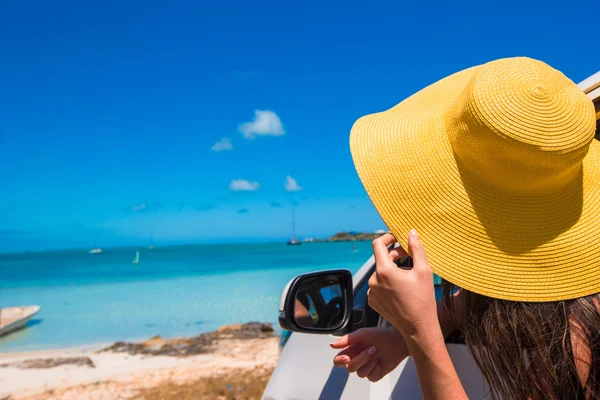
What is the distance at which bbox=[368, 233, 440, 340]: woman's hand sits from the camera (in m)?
1.00

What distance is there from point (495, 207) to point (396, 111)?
0.39m

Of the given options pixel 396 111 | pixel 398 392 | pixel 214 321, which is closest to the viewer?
pixel 396 111

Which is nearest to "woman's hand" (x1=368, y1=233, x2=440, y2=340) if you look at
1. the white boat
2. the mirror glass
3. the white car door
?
the white car door

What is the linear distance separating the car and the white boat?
18.1 meters

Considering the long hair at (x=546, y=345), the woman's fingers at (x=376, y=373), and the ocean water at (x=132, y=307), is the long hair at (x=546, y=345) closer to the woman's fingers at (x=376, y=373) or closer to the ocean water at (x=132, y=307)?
the woman's fingers at (x=376, y=373)

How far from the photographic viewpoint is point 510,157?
3.31ft

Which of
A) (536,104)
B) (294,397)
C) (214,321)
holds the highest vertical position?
(536,104)

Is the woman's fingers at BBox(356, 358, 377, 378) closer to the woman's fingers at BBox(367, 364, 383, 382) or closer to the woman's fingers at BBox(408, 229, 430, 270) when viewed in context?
the woman's fingers at BBox(367, 364, 383, 382)

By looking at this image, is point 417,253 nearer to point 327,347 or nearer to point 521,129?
point 521,129

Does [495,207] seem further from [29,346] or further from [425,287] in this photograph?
[29,346]

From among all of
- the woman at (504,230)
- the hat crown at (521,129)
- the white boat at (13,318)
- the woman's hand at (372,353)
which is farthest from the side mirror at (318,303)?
the white boat at (13,318)

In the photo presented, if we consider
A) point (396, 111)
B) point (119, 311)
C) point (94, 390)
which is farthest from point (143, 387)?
point (119, 311)

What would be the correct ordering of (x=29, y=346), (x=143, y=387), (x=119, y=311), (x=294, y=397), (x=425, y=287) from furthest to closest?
(x=119, y=311)
(x=29, y=346)
(x=143, y=387)
(x=294, y=397)
(x=425, y=287)

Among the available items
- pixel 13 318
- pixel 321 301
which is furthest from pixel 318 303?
pixel 13 318
